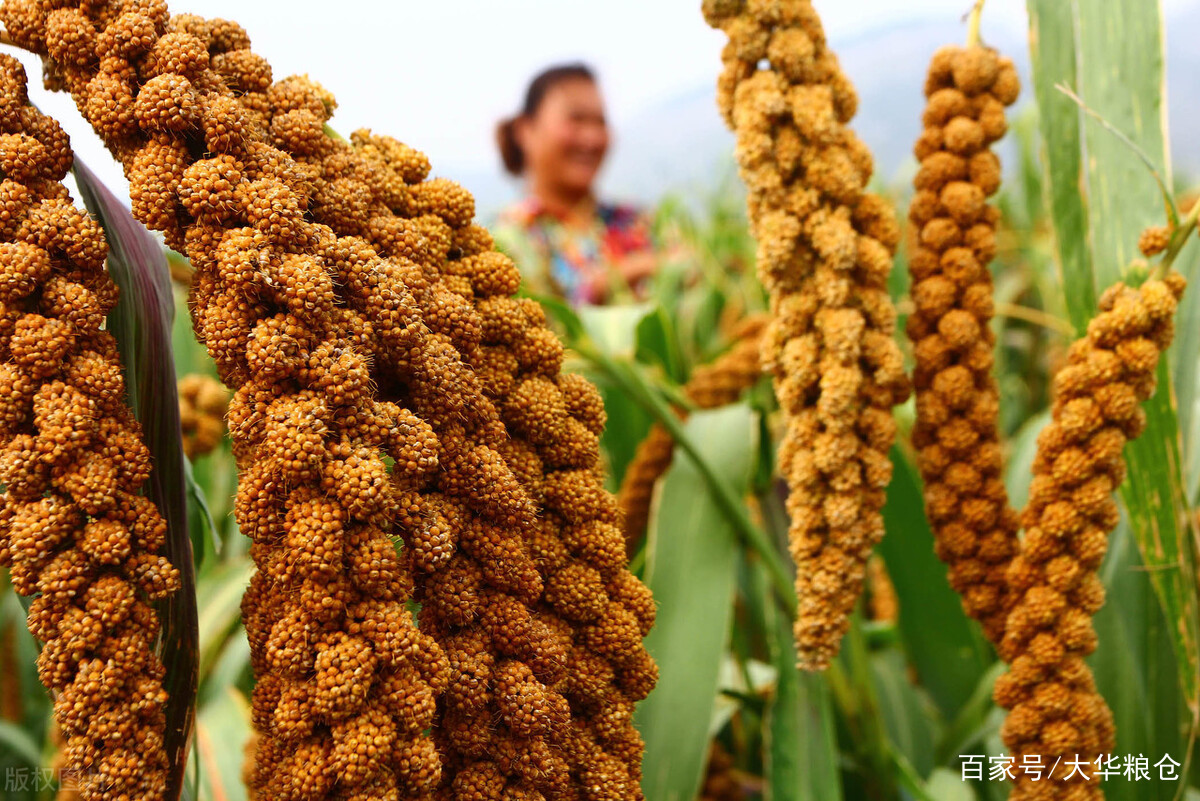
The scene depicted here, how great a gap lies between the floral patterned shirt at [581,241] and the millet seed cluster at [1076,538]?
2480mm

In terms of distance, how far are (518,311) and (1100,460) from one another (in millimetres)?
614

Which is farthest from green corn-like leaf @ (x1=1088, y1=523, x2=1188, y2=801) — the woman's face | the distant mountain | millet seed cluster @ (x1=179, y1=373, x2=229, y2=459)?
the woman's face

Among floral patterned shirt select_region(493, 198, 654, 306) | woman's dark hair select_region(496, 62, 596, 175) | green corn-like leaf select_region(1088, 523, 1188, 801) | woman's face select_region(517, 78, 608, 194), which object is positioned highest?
woman's dark hair select_region(496, 62, 596, 175)

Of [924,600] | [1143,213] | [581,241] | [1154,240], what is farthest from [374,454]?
[581,241]

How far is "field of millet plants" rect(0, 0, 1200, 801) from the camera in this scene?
1.92 feet

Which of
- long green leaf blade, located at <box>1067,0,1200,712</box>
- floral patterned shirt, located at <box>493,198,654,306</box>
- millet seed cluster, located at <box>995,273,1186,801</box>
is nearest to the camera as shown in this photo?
millet seed cluster, located at <box>995,273,1186,801</box>

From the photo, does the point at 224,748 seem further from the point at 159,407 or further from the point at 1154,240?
the point at 1154,240

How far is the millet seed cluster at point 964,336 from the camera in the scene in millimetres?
1002

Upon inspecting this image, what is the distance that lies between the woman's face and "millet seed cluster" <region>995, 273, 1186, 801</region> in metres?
4.19

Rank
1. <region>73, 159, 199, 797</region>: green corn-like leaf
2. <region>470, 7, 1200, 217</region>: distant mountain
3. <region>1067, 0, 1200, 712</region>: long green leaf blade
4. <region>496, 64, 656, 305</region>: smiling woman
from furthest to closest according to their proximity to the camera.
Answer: <region>496, 64, 656, 305</region>: smiling woman → <region>470, 7, 1200, 217</region>: distant mountain → <region>1067, 0, 1200, 712</region>: long green leaf blade → <region>73, 159, 199, 797</region>: green corn-like leaf

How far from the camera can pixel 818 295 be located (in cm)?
99

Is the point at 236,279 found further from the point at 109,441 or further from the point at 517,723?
the point at 517,723

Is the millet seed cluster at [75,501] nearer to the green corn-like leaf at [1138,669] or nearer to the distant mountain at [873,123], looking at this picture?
the green corn-like leaf at [1138,669]

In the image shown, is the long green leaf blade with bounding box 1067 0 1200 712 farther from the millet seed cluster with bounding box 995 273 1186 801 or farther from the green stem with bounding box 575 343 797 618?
the green stem with bounding box 575 343 797 618
